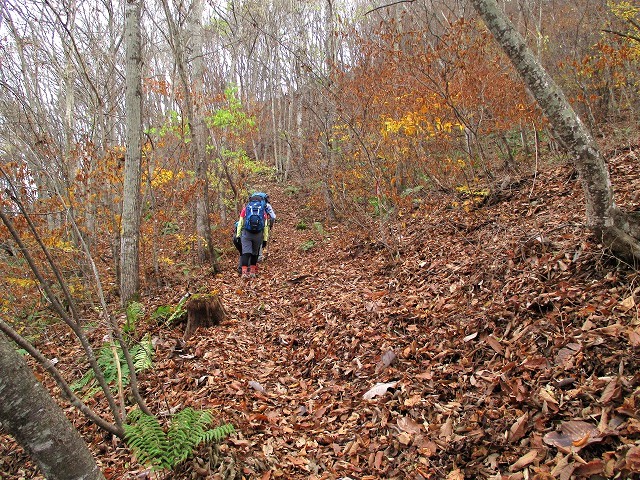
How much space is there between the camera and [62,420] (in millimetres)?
1712

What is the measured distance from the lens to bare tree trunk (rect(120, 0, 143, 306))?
6.81 m

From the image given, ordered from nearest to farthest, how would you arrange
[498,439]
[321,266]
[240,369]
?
[498,439], [240,369], [321,266]

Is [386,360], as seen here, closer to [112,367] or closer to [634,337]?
[634,337]

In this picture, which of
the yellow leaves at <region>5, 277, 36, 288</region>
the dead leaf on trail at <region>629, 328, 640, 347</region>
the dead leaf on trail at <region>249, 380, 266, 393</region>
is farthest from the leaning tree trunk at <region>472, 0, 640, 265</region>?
the yellow leaves at <region>5, 277, 36, 288</region>

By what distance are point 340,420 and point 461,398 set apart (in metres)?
1.12

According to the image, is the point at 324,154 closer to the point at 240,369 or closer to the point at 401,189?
the point at 401,189

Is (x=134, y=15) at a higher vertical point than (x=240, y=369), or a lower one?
higher

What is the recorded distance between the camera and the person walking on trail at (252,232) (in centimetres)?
810

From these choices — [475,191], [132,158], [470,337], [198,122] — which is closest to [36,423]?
[470,337]

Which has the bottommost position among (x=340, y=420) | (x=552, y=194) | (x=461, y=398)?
(x=340, y=420)

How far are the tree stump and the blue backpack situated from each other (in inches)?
107

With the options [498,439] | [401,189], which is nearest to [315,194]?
[401,189]

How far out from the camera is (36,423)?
1.61 m

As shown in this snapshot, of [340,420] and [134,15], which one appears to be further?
[134,15]
